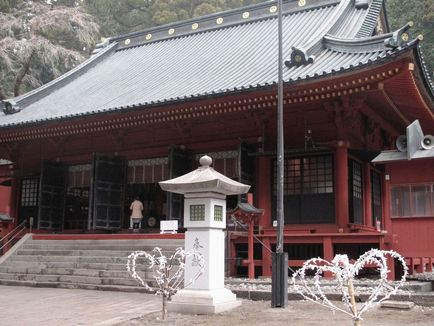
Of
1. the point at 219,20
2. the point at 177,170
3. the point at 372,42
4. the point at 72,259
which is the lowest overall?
the point at 72,259

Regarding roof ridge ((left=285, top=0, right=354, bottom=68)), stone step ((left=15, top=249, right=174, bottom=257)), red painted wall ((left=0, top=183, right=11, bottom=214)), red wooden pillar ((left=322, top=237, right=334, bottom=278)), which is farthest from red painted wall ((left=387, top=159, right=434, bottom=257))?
red painted wall ((left=0, top=183, right=11, bottom=214))

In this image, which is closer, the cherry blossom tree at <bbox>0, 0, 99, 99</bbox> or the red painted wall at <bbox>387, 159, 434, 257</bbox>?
the red painted wall at <bbox>387, 159, 434, 257</bbox>

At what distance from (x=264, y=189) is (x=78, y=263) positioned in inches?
219

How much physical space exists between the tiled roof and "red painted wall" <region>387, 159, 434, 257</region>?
249 cm

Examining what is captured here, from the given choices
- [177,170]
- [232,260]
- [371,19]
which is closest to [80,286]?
[232,260]

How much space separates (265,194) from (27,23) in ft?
67.3

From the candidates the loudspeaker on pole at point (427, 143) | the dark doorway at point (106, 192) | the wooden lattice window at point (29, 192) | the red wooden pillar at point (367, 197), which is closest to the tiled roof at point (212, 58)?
the dark doorway at point (106, 192)

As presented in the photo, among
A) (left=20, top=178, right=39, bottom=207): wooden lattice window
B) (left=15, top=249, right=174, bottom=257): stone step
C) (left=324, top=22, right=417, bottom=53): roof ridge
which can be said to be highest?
(left=324, top=22, right=417, bottom=53): roof ridge

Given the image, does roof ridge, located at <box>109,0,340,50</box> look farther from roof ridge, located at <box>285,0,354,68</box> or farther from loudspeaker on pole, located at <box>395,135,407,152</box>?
loudspeaker on pole, located at <box>395,135,407,152</box>

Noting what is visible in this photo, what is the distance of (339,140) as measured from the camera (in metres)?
13.6

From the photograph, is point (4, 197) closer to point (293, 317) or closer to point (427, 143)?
point (293, 317)

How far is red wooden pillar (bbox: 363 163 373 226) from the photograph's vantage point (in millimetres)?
15297

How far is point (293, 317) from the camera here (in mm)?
7879

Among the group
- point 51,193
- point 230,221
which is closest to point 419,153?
point 230,221
